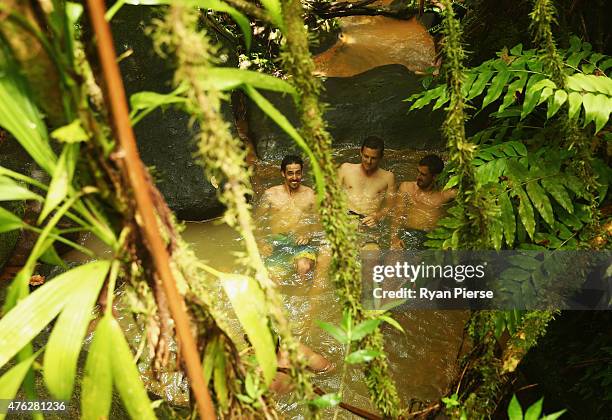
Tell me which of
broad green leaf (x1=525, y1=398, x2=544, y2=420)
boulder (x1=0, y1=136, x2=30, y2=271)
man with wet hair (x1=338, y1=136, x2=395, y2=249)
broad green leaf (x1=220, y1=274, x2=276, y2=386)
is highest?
broad green leaf (x1=220, y1=274, x2=276, y2=386)

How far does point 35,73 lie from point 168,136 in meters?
4.45

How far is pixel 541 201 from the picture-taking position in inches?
80.8

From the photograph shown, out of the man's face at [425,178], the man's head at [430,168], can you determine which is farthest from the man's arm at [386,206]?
the man's head at [430,168]

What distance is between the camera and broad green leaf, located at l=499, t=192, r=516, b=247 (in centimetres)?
192

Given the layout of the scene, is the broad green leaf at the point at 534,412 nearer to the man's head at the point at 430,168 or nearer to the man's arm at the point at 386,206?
the man's head at the point at 430,168

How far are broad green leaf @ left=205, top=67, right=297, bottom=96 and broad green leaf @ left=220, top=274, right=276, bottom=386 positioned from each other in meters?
0.37

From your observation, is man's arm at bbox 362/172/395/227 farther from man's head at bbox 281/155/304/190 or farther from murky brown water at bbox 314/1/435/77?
murky brown water at bbox 314/1/435/77

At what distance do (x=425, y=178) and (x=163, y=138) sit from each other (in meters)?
2.85

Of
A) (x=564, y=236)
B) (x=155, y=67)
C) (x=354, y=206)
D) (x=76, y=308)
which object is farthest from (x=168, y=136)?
(x=76, y=308)

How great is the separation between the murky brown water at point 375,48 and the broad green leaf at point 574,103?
5490 mm

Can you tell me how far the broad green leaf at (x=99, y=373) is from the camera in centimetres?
82

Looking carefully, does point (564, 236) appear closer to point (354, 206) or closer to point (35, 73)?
point (35, 73)

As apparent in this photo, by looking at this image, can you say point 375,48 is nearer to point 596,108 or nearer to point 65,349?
point 596,108

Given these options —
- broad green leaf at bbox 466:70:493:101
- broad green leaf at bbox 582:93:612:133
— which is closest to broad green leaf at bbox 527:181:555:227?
broad green leaf at bbox 582:93:612:133
